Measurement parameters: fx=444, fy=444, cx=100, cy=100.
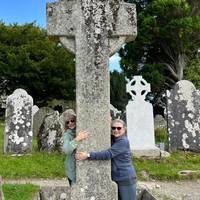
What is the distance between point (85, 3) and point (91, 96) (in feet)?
3.58

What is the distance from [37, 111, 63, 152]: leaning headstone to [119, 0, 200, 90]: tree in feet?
49.9

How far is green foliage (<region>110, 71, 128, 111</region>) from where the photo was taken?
94.8 feet

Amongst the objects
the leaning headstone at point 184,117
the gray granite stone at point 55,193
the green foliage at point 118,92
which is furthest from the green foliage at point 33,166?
the green foliage at point 118,92

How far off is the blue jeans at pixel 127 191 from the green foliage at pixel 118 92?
23.5 m

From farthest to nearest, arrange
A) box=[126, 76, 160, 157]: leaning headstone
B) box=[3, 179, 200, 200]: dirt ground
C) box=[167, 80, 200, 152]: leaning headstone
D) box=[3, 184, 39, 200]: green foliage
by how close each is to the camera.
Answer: box=[167, 80, 200, 152]: leaning headstone < box=[126, 76, 160, 157]: leaning headstone < box=[3, 179, 200, 200]: dirt ground < box=[3, 184, 39, 200]: green foliage

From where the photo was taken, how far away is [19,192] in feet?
25.1

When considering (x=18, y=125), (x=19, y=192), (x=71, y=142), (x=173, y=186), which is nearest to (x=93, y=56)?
(x=71, y=142)

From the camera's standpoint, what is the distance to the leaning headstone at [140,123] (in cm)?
1302

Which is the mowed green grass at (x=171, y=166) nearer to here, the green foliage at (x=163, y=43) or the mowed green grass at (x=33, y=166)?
the mowed green grass at (x=33, y=166)

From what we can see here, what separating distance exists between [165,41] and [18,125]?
17100 millimetres

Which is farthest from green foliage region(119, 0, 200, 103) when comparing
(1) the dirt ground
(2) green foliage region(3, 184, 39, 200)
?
(2) green foliage region(3, 184, 39, 200)

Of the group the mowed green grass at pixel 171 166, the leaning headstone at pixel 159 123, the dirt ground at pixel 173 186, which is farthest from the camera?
the leaning headstone at pixel 159 123

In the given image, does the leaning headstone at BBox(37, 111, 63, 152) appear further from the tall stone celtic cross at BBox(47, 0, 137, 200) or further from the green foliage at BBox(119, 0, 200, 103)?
the green foliage at BBox(119, 0, 200, 103)

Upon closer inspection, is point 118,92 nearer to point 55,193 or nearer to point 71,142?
point 55,193
